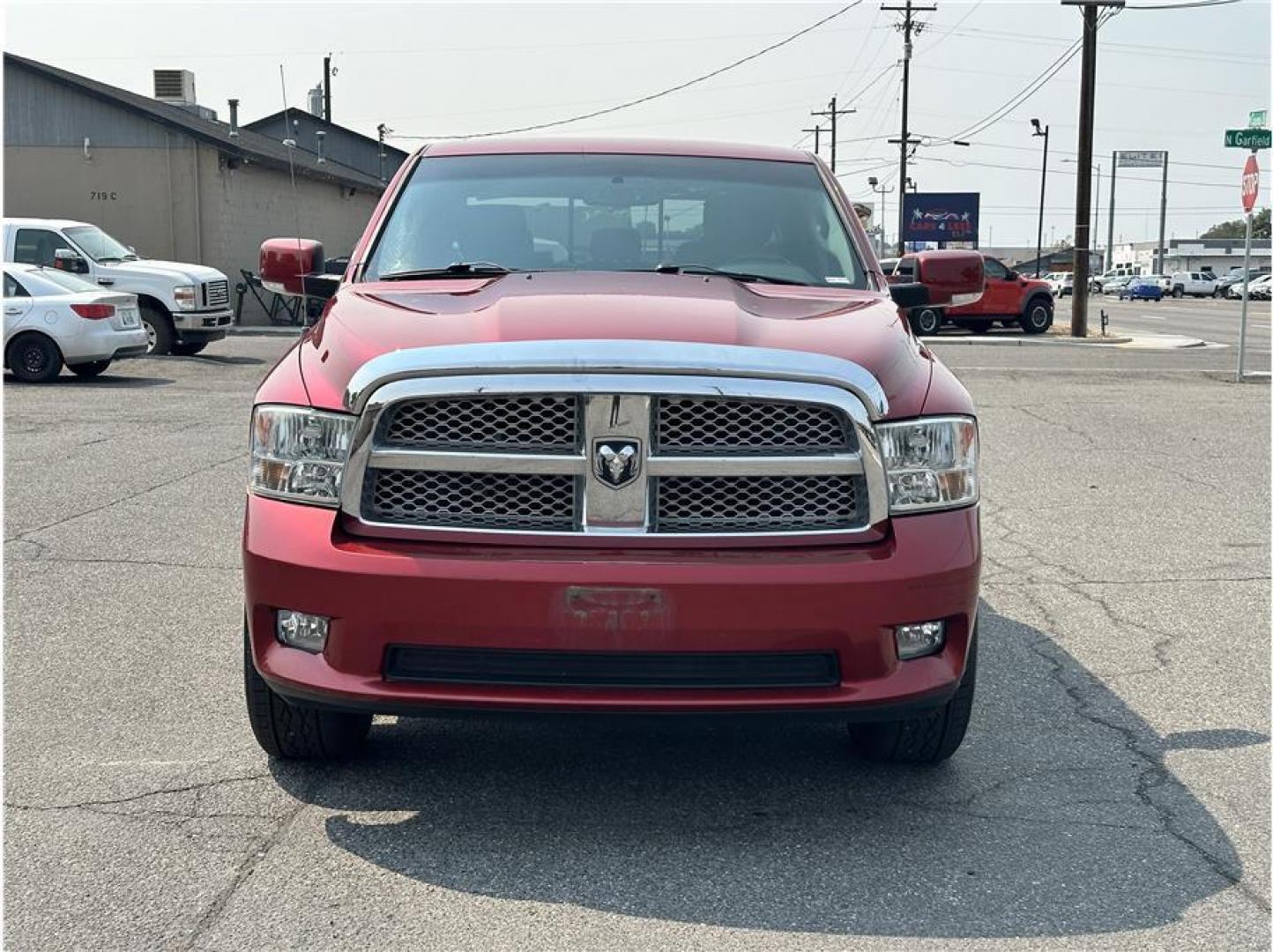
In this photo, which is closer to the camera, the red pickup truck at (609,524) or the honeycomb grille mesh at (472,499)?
the red pickup truck at (609,524)

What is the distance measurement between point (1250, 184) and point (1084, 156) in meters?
13.7

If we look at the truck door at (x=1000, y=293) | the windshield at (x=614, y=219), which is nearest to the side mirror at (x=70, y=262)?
the windshield at (x=614, y=219)

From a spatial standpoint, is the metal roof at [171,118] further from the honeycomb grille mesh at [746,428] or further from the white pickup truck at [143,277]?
the honeycomb grille mesh at [746,428]

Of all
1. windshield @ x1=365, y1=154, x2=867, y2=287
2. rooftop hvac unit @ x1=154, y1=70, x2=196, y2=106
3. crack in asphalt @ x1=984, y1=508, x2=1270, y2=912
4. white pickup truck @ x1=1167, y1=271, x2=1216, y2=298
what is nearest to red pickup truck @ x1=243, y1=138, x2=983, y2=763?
crack in asphalt @ x1=984, y1=508, x2=1270, y2=912

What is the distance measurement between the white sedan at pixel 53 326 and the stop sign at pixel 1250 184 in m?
13.4

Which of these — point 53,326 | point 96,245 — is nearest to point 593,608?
point 53,326

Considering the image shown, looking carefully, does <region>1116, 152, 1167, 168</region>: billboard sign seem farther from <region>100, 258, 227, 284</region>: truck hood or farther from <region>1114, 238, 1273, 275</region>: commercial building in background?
<region>100, 258, 227, 284</region>: truck hood

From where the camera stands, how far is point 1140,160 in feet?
342

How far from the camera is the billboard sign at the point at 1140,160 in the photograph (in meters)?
103

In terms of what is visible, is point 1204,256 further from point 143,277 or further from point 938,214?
point 143,277

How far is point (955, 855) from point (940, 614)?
609 mm

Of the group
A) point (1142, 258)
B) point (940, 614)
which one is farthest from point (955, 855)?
point (1142, 258)

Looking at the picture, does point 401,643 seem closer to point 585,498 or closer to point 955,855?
point 585,498

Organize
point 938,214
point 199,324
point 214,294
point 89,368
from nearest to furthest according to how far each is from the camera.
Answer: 1. point 89,368
2. point 199,324
3. point 214,294
4. point 938,214
